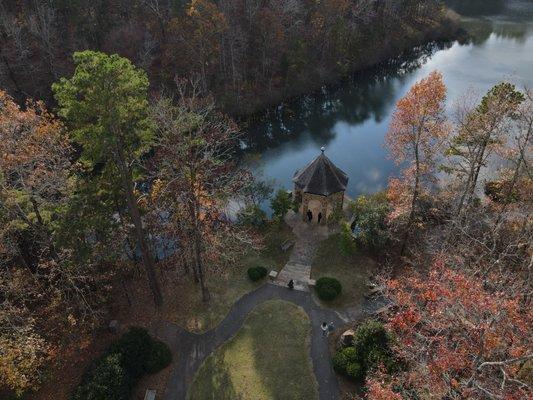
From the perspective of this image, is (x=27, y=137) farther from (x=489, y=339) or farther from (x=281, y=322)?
(x=489, y=339)

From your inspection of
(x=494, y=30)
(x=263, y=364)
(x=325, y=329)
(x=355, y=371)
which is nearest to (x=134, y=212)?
(x=263, y=364)

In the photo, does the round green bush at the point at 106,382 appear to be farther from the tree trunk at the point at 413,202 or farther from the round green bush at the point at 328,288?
the tree trunk at the point at 413,202

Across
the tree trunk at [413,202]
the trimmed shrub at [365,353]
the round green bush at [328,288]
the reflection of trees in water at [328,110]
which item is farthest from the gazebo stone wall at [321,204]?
the reflection of trees in water at [328,110]

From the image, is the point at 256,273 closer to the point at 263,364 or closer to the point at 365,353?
the point at 263,364

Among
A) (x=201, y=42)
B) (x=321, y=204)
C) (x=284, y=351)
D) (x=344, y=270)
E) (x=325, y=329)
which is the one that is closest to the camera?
(x=284, y=351)

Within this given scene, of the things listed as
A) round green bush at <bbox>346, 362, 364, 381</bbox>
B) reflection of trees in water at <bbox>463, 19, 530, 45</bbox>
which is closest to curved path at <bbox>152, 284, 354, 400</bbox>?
round green bush at <bbox>346, 362, 364, 381</bbox>

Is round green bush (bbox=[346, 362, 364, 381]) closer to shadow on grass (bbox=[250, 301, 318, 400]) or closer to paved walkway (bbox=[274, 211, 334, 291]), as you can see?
shadow on grass (bbox=[250, 301, 318, 400])

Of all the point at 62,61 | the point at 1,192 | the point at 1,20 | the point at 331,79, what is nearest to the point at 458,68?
the point at 331,79
